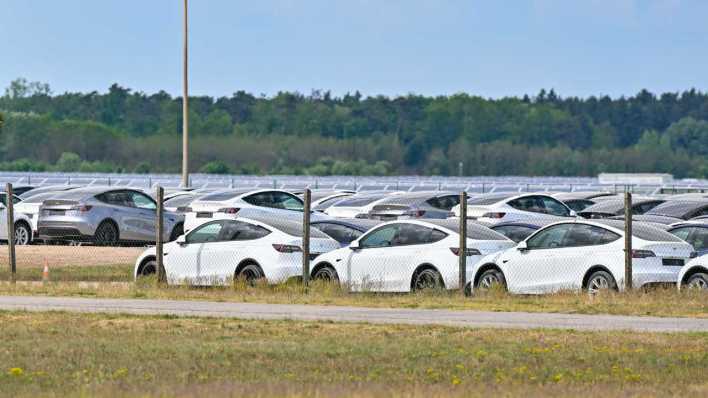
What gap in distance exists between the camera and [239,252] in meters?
26.6

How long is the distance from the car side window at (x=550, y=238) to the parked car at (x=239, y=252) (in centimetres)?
377

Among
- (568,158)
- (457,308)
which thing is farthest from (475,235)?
(568,158)

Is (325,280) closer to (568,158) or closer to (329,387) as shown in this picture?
(329,387)

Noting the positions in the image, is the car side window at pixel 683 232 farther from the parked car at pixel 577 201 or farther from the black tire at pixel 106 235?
the parked car at pixel 577 201

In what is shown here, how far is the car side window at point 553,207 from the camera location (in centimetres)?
3809

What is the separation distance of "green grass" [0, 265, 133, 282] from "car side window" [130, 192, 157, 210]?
5.44 metres

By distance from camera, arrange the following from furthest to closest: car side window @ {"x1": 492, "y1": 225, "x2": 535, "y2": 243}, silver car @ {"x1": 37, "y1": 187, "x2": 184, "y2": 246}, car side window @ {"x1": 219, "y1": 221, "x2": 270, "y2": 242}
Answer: silver car @ {"x1": 37, "y1": 187, "x2": 184, "y2": 246} < car side window @ {"x1": 492, "y1": 225, "x2": 535, "y2": 243} < car side window @ {"x1": 219, "y1": 221, "x2": 270, "y2": 242}

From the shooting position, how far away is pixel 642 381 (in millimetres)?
14461

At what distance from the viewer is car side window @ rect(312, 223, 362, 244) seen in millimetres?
29266

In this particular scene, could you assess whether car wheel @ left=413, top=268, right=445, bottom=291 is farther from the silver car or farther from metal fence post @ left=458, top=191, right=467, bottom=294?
the silver car

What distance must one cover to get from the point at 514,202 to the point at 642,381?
23772mm

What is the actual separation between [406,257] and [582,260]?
110 inches

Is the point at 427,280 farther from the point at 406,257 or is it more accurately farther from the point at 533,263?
the point at 533,263

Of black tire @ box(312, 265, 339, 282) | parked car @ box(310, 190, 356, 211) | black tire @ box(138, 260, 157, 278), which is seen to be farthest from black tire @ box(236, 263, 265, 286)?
parked car @ box(310, 190, 356, 211)
